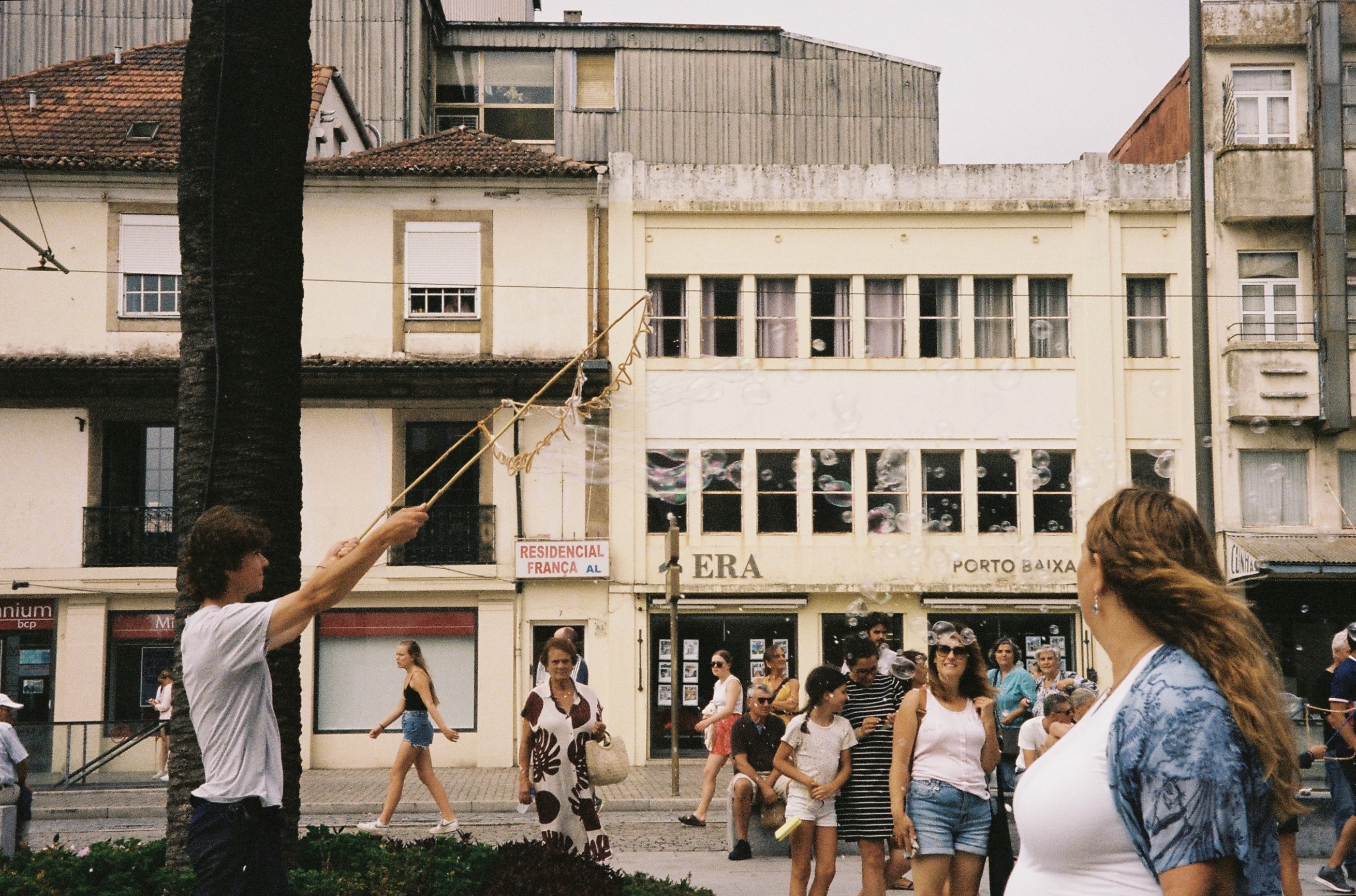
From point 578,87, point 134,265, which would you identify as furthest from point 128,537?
point 578,87

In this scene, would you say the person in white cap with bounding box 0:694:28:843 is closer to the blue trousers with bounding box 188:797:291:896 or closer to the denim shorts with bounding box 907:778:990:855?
the blue trousers with bounding box 188:797:291:896

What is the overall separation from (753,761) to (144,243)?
19972mm

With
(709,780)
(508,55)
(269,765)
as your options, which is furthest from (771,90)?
(269,765)

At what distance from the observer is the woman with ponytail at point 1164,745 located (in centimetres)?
263

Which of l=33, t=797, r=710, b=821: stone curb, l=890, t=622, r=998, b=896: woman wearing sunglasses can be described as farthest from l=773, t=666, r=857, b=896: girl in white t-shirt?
l=33, t=797, r=710, b=821: stone curb

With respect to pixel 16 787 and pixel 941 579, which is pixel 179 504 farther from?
pixel 941 579

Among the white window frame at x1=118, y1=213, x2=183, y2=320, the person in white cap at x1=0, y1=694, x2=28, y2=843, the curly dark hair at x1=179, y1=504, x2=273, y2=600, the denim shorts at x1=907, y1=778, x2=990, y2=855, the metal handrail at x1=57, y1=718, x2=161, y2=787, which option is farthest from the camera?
the white window frame at x1=118, y1=213, x2=183, y2=320

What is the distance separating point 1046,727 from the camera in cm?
905

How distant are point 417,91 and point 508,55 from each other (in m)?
3.23

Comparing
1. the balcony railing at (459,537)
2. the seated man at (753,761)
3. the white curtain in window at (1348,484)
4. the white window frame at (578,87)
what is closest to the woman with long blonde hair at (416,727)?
the seated man at (753,761)

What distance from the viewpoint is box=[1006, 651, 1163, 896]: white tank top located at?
278cm

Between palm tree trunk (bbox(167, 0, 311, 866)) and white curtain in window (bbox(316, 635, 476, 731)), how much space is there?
777 inches

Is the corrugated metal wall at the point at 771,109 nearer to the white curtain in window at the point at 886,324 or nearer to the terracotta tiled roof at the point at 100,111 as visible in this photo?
the terracotta tiled roof at the point at 100,111

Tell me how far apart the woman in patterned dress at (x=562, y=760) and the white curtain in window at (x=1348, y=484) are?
2247 cm
